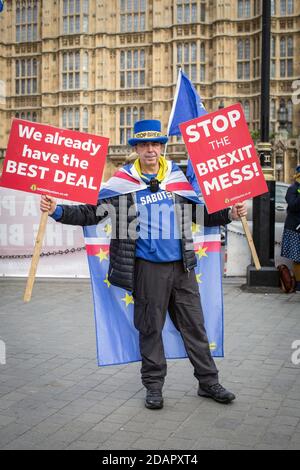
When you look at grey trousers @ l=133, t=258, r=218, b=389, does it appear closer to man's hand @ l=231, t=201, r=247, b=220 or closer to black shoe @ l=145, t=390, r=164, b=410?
black shoe @ l=145, t=390, r=164, b=410

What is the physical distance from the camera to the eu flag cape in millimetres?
4117

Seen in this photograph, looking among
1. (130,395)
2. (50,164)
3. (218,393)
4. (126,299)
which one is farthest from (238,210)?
(130,395)

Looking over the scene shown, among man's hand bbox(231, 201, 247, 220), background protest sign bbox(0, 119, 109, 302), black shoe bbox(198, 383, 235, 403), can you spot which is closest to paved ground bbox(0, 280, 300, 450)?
black shoe bbox(198, 383, 235, 403)

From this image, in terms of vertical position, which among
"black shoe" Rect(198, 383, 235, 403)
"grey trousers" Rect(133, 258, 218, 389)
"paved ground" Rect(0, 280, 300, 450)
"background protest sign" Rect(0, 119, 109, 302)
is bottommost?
"paved ground" Rect(0, 280, 300, 450)

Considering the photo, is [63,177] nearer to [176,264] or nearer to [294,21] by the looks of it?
[176,264]

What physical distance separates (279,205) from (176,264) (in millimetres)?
8294

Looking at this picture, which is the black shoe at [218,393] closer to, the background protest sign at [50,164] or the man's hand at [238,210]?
the man's hand at [238,210]

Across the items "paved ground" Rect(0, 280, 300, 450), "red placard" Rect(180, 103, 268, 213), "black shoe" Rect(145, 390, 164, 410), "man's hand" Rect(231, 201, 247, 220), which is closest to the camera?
"paved ground" Rect(0, 280, 300, 450)

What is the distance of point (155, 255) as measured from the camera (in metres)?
3.88

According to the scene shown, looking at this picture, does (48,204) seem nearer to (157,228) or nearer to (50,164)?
(50,164)

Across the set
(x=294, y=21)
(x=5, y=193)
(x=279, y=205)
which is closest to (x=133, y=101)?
(x=294, y=21)

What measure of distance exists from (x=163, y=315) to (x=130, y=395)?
0.60m

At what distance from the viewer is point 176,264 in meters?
3.94

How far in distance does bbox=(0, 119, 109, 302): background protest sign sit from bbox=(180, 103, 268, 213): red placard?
0.63m
